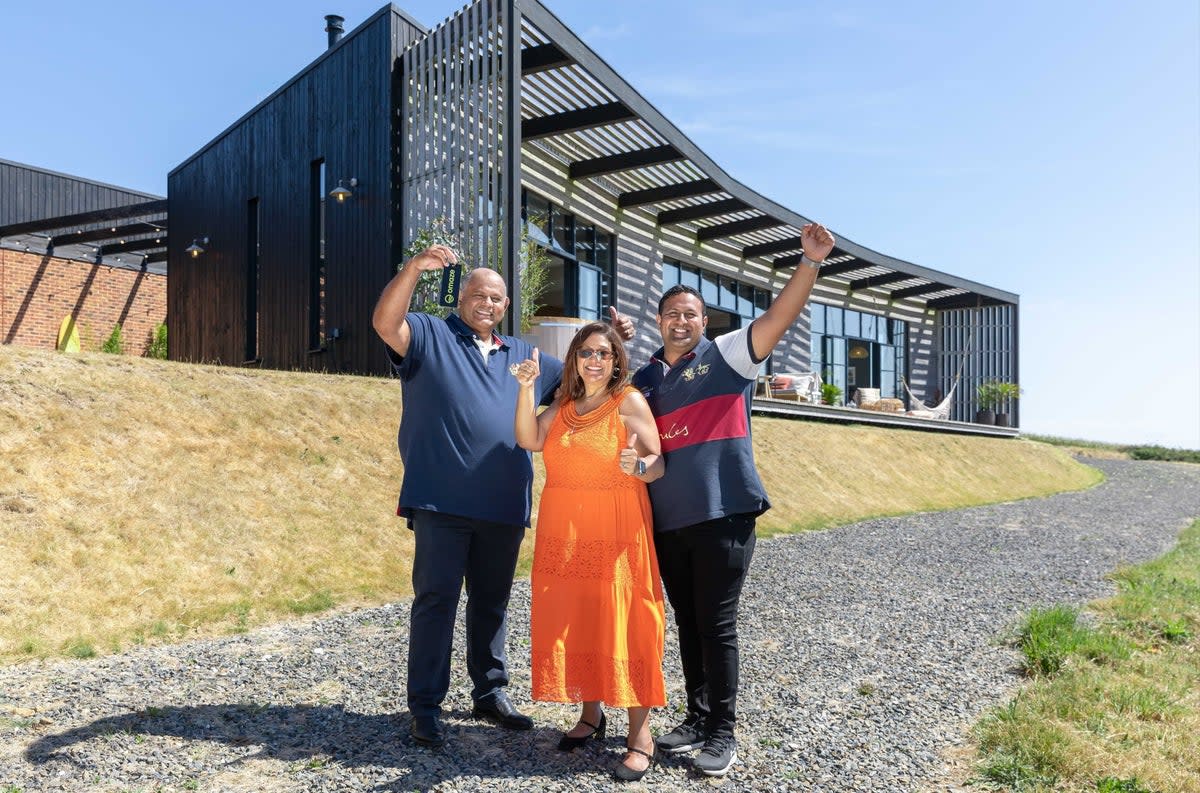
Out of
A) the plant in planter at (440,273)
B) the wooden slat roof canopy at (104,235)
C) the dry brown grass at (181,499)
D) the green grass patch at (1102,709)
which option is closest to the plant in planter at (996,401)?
the plant in planter at (440,273)

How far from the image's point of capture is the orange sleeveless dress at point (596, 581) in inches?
121

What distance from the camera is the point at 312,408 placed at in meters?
8.09

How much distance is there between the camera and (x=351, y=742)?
3457 mm

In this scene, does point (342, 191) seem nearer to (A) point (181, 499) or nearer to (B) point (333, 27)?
(B) point (333, 27)

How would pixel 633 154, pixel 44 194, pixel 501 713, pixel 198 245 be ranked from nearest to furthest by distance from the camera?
pixel 501 713
pixel 633 154
pixel 198 245
pixel 44 194

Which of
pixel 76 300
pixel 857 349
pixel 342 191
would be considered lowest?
pixel 857 349

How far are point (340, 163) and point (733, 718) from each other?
12.2m

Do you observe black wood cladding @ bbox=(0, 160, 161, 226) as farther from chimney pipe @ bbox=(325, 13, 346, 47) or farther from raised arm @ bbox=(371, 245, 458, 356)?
raised arm @ bbox=(371, 245, 458, 356)

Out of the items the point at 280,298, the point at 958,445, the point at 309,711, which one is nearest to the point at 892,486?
the point at 958,445

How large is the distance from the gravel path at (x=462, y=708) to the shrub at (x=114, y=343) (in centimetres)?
1798

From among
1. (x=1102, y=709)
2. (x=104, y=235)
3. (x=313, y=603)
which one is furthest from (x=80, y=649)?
(x=104, y=235)

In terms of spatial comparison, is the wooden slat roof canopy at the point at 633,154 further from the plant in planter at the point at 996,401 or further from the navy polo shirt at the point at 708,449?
the navy polo shirt at the point at 708,449

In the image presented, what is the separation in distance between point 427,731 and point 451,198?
8.91m

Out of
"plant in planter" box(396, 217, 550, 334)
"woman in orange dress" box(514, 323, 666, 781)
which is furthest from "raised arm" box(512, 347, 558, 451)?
"plant in planter" box(396, 217, 550, 334)
